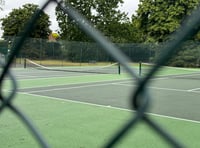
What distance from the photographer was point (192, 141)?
407cm

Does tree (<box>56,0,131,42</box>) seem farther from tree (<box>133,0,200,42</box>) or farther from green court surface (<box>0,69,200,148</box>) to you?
green court surface (<box>0,69,200,148</box>)

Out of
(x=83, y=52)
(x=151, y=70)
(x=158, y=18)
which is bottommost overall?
(x=83, y=52)

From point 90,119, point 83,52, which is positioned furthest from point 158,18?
point 90,119

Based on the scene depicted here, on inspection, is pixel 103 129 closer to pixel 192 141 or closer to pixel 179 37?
pixel 192 141

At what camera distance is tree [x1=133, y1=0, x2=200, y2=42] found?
26708 mm

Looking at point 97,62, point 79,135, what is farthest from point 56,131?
point 97,62

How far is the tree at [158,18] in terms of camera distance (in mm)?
26708

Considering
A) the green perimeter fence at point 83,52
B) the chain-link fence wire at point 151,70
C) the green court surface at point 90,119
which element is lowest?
the green court surface at point 90,119

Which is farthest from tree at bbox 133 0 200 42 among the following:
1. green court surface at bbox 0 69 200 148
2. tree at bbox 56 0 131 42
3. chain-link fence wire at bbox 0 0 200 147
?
chain-link fence wire at bbox 0 0 200 147

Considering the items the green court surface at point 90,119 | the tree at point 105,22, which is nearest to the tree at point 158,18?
the tree at point 105,22

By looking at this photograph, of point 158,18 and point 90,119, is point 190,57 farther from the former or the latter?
point 90,119

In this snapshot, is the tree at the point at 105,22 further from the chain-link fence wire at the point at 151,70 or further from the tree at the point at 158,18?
the chain-link fence wire at the point at 151,70

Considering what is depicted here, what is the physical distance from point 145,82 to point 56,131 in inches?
152

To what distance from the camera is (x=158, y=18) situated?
2967 cm
